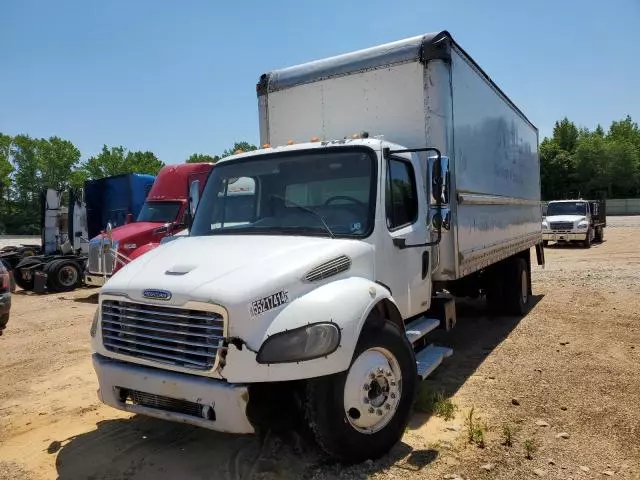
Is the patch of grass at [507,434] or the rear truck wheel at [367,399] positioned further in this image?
the patch of grass at [507,434]

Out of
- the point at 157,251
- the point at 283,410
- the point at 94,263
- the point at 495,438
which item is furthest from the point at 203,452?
the point at 94,263

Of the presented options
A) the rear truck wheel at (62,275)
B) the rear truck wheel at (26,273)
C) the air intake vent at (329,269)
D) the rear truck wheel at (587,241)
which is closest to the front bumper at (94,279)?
the rear truck wheel at (62,275)

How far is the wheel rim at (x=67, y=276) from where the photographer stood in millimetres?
14354

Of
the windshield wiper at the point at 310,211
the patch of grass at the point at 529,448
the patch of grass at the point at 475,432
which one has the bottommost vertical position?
the patch of grass at the point at 529,448

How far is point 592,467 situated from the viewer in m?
3.66

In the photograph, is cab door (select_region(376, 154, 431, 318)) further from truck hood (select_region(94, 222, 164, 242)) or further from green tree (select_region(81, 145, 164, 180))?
green tree (select_region(81, 145, 164, 180))

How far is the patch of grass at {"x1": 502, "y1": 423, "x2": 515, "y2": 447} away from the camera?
Result: 401 cm

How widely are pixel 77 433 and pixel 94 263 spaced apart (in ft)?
28.6

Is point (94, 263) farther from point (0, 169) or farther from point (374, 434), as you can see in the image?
point (0, 169)

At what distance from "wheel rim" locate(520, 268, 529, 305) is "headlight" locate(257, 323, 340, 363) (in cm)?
659

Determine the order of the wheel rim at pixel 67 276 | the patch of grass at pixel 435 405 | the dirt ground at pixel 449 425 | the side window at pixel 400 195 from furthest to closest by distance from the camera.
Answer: the wheel rim at pixel 67 276
the patch of grass at pixel 435 405
the side window at pixel 400 195
the dirt ground at pixel 449 425

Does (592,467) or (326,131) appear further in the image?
(326,131)

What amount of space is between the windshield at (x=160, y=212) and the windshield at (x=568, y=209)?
18910mm

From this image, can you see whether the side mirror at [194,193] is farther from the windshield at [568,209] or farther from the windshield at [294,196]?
the windshield at [568,209]
